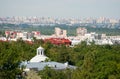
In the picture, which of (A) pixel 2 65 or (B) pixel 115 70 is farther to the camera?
(B) pixel 115 70

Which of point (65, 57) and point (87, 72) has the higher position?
point (87, 72)

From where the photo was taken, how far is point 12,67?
75.4 ft

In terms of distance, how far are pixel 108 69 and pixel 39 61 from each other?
11.8 m

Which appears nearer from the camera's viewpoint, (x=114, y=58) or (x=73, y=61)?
(x=114, y=58)

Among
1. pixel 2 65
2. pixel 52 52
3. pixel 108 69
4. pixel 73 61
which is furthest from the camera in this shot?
pixel 52 52

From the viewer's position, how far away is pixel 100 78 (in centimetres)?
2931

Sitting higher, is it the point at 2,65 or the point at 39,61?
the point at 2,65

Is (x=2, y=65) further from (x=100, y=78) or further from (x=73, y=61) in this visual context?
(x=73, y=61)

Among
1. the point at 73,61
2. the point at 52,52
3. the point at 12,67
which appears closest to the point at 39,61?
the point at 73,61

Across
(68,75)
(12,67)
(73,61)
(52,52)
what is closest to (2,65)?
(12,67)

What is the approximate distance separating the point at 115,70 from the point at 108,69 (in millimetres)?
413

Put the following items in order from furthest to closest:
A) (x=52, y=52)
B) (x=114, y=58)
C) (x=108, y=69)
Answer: (x=52, y=52) < (x=114, y=58) < (x=108, y=69)

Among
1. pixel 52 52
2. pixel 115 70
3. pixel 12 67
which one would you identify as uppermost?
pixel 12 67

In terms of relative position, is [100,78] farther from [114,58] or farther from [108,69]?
[114,58]
